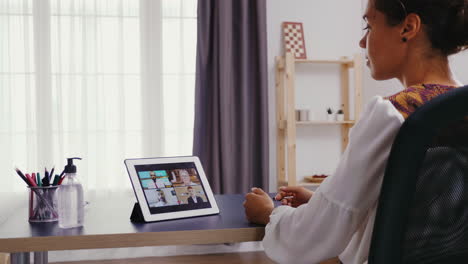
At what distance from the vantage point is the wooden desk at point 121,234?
109cm

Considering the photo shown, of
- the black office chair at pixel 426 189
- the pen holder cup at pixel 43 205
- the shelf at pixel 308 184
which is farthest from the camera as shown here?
the shelf at pixel 308 184

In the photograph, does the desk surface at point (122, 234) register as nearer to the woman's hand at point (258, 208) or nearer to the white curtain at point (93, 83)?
the woman's hand at point (258, 208)

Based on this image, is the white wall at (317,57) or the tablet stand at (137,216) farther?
the white wall at (317,57)

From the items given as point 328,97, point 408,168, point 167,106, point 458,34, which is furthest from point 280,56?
point 408,168

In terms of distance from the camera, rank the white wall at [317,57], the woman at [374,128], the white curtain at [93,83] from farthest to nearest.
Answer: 1. the white wall at [317,57]
2. the white curtain at [93,83]
3. the woman at [374,128]

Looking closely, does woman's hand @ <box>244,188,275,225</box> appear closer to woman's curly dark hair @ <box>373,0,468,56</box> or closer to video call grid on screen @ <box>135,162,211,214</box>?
video call grid on screen @ <box>135,162,211,214</box>

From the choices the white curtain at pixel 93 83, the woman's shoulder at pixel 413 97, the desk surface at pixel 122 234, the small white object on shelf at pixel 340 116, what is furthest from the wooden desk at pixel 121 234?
the small white object on shelf at pixel 340 116

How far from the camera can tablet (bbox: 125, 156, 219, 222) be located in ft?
4.18

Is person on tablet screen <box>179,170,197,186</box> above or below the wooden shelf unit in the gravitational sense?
below

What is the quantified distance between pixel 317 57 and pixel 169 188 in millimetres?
2827

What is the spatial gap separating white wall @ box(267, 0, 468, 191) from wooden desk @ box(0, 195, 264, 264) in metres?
2.74

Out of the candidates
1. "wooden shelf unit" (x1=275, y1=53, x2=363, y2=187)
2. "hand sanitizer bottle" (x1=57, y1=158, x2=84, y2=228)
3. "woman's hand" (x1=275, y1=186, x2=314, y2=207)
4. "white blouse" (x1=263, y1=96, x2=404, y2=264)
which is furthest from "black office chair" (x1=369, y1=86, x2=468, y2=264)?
"wooden shelf unit" (x1=275, y1=53, x2=363, y2=187)

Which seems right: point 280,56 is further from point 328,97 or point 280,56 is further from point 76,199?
point 76,199

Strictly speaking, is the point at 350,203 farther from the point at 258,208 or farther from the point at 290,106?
the point at 290,106
